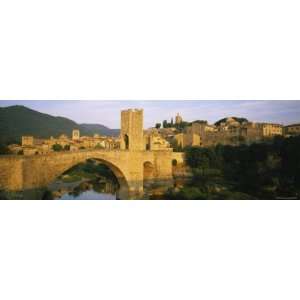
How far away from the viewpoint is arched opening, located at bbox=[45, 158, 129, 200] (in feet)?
21.6

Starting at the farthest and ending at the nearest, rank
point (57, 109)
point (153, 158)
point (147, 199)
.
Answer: point (153, 158), point (147, 199), point (57, 109)

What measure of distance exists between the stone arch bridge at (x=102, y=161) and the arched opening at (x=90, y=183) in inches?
1.1

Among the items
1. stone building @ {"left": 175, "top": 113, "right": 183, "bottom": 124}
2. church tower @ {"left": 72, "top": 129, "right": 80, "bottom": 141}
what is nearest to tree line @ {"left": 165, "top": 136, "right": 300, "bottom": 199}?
stone building @ {"left": 175, "top": 113, "right": 183, "bottom": 124}

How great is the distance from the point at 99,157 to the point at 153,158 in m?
1.15

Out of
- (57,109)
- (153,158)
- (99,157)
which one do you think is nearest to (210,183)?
(153,158)

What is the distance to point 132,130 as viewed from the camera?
268 inches

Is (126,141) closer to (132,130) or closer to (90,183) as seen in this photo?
(132,130)

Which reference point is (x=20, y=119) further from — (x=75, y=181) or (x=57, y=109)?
(x=75, y=181)

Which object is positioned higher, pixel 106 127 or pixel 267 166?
pixel 106 127

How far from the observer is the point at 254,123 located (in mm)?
6805

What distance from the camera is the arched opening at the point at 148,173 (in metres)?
7.10

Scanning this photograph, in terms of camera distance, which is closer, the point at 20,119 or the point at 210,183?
the point at 20,119

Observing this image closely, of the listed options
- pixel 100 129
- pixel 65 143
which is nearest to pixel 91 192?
pixel 65 143

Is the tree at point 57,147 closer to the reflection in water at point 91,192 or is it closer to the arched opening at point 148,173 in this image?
the reflection in water at point 91,192
